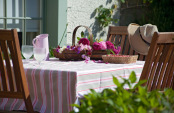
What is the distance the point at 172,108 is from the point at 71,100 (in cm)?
119

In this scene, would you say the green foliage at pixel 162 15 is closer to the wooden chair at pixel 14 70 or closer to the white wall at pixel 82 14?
the white wall at pixel 82 14

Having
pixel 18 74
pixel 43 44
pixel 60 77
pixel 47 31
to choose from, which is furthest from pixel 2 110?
pixel 47 31

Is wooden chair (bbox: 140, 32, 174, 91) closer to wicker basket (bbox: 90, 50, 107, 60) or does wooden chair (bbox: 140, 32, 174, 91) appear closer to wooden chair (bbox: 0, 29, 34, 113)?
wicker basket (bbox: 90, 50, 107, 60)

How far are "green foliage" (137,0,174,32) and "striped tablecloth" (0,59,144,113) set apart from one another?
13.6ft

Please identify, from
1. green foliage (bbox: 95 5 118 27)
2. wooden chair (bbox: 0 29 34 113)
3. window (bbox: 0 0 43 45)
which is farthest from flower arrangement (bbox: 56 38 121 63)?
green foliage (bbox: 95 5 118 27)

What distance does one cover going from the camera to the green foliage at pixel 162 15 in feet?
20.7

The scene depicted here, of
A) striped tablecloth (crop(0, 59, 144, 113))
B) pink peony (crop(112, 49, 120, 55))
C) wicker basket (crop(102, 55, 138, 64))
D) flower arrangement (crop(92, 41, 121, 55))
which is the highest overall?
flower arrangement (crop(92, 41, 121, 55))

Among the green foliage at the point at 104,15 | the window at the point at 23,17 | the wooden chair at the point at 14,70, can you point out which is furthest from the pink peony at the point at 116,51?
the green foliage at the point at 104,15

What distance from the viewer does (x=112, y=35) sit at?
3.91 m

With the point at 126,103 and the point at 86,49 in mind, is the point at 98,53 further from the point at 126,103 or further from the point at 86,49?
the point at 126,103

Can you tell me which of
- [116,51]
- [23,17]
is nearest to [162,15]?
[23,17]

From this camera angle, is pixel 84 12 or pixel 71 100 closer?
pixel 71 100

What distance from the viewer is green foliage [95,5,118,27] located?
5.91 metres

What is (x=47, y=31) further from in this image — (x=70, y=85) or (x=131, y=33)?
(x=70, y=85)
